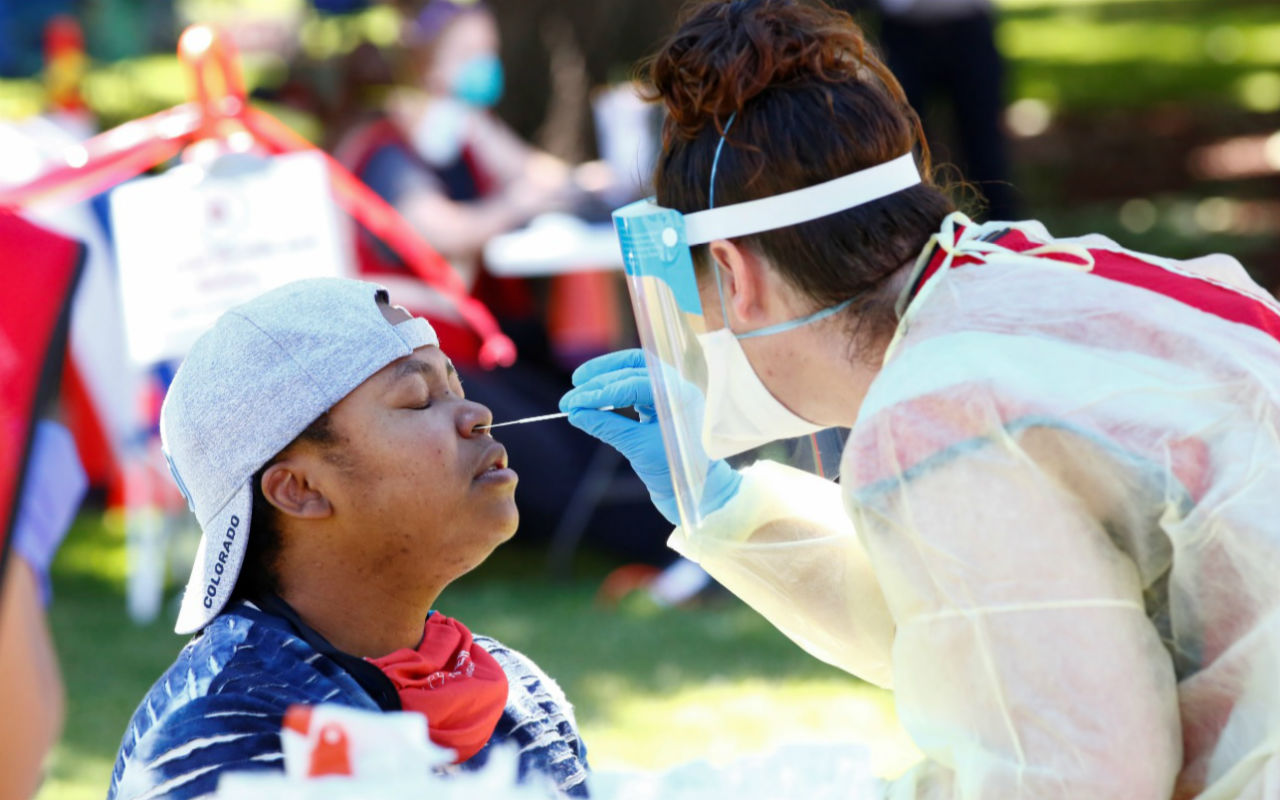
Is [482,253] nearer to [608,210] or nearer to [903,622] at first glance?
[608,210]

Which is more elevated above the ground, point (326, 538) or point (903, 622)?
point (326, 538)

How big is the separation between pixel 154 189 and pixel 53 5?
21.3 feet

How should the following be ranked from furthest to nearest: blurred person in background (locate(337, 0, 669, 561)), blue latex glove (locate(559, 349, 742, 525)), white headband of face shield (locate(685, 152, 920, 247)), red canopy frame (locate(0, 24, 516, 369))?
blurred person in background (locate(337, 0, 669, 561))
red canopy frame (locate(0, 24, 516, 369))
blue latex glove (locate(559, 349, 742, 525))
white headband of face shield (locate(685, 152, 920, 247))

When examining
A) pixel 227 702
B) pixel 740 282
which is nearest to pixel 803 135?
pixel 740 282

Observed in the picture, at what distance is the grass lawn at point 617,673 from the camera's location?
3.68 m

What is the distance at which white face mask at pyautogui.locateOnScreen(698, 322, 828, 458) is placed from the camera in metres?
2.04

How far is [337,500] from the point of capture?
1907 millimetres

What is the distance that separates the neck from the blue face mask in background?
12.3 feet

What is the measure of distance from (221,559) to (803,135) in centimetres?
88

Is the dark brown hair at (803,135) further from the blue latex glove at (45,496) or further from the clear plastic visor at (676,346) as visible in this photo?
the blue latex glove at (45,496)

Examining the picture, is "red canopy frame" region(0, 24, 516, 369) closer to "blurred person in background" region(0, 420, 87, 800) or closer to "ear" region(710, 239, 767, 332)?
"blurred person in background" region(0, 420, 87, 800)

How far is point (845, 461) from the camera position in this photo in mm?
1698

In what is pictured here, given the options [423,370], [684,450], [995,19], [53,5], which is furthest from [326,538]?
[53,5]

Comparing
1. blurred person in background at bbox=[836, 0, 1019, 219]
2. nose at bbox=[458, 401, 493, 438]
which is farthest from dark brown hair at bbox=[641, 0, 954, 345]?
blurred person in background at bbox=[836, 0, 1019, 219]
